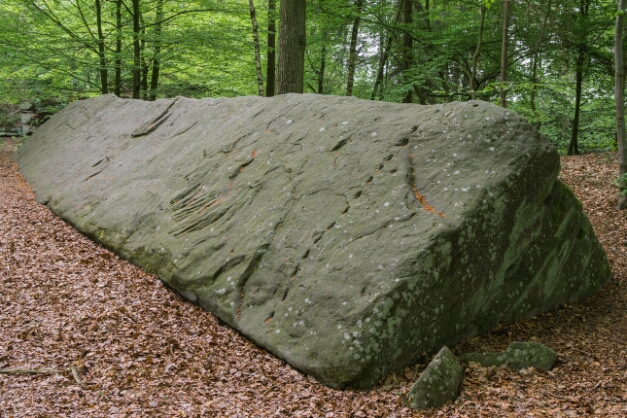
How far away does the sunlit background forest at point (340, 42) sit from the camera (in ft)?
42.3

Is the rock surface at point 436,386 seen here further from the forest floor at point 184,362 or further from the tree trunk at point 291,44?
the tree trunk at point 291,44

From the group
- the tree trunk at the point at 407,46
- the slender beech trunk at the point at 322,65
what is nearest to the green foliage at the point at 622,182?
the tree trunk at the point at 407,46

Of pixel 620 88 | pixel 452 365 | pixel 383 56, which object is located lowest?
pixel 452 365

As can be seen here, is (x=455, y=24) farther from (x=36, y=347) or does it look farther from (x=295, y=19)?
(x=36, y=347)

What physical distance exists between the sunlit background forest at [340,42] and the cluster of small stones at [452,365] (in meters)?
8.00

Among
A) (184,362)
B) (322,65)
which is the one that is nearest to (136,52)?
(322,65)

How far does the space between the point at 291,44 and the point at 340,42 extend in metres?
6.16

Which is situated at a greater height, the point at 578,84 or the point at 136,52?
the point at 136,52

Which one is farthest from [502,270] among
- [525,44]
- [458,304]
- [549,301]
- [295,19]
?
[525,44]

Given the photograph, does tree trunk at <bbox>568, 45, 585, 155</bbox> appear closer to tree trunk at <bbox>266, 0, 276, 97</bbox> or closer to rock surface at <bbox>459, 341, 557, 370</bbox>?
tree trunk at <bbox>266, 0, 276, 97</bbox>

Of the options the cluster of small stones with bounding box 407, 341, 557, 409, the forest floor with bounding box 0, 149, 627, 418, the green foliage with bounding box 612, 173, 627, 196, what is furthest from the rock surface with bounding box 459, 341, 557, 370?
the green foliage with bounding box 612, 173, 627, 196

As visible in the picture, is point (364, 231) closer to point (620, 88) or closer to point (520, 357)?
point (520, 357)

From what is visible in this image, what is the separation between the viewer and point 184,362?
202 inches

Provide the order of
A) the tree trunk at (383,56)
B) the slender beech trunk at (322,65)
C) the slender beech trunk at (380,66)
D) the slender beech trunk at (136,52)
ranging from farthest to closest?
1. the slender beech trunk at (322,65)
2. the slender beech trunk at (380,66)
3. the tree trunk at (383,56)
4. the slender beech trunk at (136,52)
